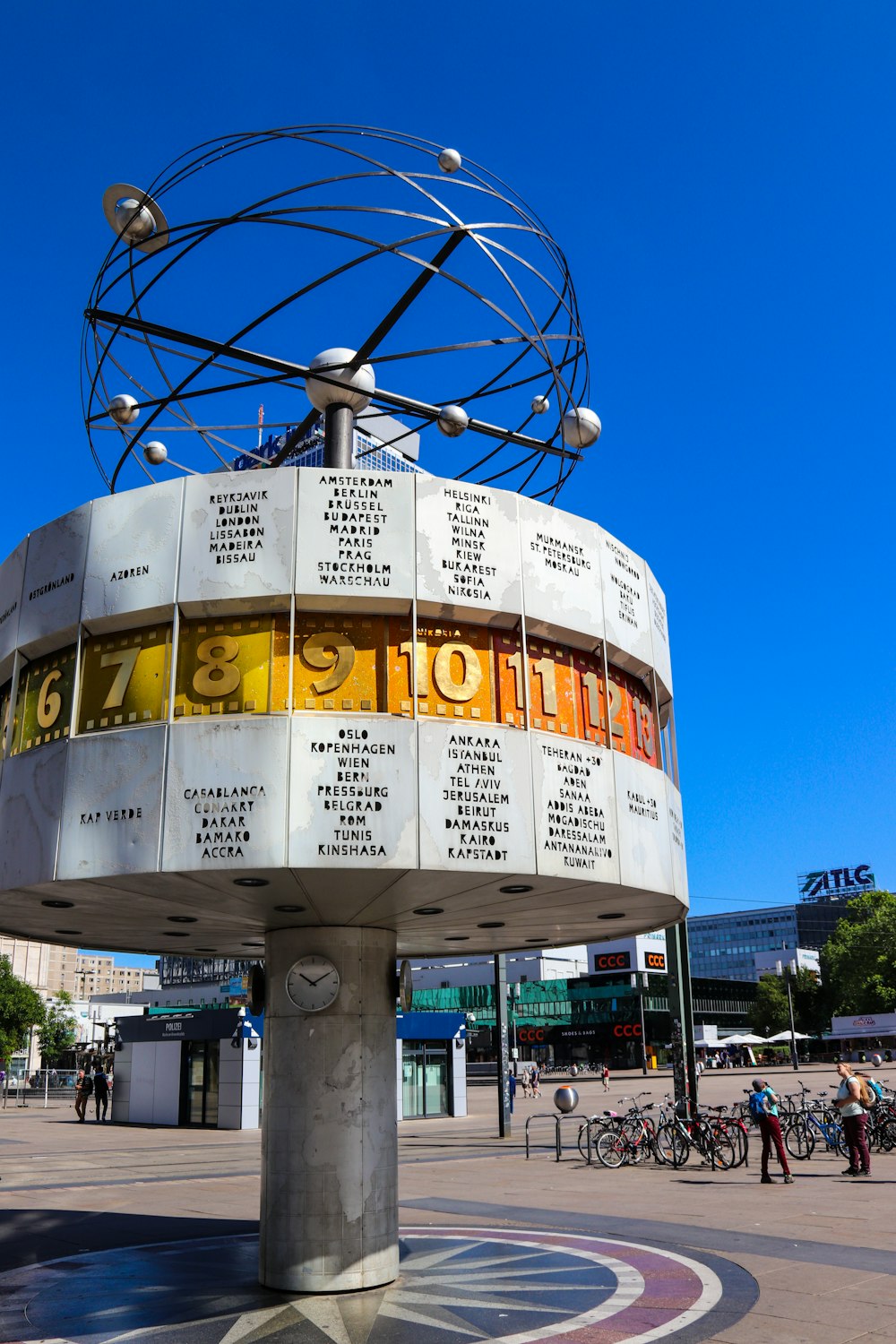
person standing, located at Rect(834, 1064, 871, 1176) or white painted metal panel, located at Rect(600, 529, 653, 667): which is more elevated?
white painted metal panel, located at Rect(600, 529, 653, 667)

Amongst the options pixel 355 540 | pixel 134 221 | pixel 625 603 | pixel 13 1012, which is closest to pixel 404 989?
pixel 625 603

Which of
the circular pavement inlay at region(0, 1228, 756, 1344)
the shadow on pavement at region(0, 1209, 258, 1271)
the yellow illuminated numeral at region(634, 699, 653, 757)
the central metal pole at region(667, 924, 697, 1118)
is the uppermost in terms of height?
the yellow illuminated numeral at region(634, 699, 653, 757)

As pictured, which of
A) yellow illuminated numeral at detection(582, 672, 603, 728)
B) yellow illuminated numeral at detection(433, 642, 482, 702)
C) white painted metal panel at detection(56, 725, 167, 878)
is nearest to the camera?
white painted metal panel at detection(56, 725, 167, 878)

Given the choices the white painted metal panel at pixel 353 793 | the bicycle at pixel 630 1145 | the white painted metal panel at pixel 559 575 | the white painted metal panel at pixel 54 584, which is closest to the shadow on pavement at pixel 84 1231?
the white painted metal panel at pixel 353 793

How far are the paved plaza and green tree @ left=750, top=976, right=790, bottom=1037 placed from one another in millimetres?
97692

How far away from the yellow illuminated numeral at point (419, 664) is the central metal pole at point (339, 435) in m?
3.43

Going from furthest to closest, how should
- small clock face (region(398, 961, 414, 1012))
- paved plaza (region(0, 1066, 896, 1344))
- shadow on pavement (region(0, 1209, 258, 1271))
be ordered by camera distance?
shadow on pavement (region(0, 1209, 258, 1271)) → small clock face (region(398, 961, 414, 1012)) → paved plaza (region(0, 1066, 896, 1344))

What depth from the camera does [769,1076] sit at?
72625mm

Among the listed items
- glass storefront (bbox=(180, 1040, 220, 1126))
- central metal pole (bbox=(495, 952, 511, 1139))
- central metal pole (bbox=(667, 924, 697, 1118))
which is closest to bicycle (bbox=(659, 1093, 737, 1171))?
central metal pole (bbox=(667, 924, 697, 1118))

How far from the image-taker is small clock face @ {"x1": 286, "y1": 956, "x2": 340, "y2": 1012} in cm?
1298

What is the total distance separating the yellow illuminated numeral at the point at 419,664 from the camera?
1148 cm

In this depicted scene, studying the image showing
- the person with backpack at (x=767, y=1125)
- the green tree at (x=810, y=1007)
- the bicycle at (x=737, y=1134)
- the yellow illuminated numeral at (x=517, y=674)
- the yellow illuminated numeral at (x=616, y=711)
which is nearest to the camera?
the yellow illuminated numeral at (x=517, y=674)

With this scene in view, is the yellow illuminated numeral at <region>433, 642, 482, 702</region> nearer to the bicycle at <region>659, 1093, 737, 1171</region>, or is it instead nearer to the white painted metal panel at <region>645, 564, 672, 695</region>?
the white painted metal panel at <region>645, 564, 672, 695</region>

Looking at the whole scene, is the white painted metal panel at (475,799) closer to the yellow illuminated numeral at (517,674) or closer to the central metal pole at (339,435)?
the yellow illuminated numeral at (517,674)
